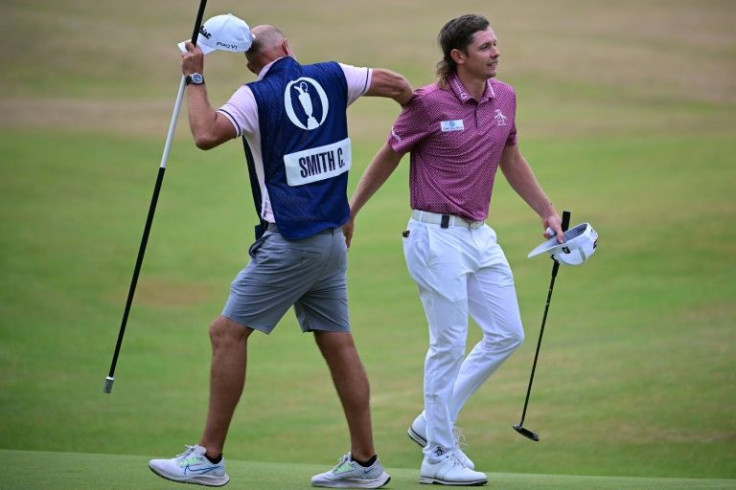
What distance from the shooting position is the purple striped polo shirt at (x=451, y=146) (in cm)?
555

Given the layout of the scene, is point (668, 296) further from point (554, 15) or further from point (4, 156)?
point (554, 15)

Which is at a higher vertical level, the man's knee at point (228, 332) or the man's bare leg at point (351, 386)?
the man's knee at point (228, 332)

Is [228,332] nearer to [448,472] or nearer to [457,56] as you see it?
[448,472]

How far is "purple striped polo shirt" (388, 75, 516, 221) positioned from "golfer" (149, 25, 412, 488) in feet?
1.23

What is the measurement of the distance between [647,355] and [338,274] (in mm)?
5487

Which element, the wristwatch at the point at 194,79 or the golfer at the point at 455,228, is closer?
the wristwatch at the point at 194,79

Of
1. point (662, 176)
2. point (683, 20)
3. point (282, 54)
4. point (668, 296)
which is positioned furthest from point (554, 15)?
point (282, 54)

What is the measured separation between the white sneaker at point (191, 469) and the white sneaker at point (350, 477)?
17.8 inches

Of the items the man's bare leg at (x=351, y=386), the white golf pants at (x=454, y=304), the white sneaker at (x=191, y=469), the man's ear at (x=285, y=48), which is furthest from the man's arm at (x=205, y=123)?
the white sneaker at (x=191, y=469)

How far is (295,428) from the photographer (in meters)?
8.93

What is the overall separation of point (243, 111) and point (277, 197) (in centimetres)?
→ 36

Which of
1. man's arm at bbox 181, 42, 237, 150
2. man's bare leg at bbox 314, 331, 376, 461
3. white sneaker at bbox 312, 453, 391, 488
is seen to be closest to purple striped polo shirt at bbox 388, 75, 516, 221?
man's bare leg at bbox 314, 331, 376, 461

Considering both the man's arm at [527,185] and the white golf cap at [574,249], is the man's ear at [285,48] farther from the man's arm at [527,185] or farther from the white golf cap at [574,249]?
the white golf cap at [574,249]

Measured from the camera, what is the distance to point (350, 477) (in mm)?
5340
